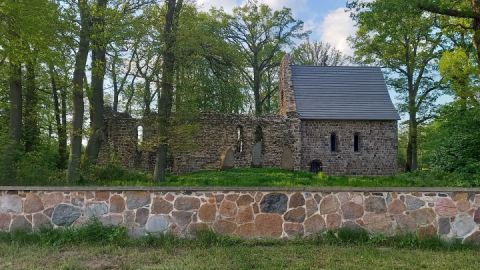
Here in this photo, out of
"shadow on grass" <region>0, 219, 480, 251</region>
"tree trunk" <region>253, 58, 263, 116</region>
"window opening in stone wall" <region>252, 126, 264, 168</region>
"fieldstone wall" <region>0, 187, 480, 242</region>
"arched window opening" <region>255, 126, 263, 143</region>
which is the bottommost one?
"shadow on grass" <region>0, 219, 480, 251</region>

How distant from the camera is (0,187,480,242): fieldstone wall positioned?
8250mm

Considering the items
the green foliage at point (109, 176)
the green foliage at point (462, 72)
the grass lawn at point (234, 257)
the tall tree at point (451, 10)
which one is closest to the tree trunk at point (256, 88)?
the green foliage at point (462, 72)

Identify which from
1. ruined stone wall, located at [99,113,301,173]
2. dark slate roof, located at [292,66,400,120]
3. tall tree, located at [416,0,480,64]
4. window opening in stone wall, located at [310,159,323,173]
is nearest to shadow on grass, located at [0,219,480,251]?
tall tree, located at [416,0,480,64]

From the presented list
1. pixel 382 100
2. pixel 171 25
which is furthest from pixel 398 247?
pixel 382 100

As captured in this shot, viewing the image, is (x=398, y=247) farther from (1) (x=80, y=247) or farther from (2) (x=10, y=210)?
(2) (x=10, y=210)

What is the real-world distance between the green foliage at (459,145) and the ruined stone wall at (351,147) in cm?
1399

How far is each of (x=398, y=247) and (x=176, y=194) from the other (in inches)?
164

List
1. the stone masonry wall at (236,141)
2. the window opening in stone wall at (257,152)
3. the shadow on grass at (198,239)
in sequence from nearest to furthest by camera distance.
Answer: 1. the shadow on grass at (198,239)
2. the stone masonry wall at (236,141)
3. the window opening in stone wall at (257,152)

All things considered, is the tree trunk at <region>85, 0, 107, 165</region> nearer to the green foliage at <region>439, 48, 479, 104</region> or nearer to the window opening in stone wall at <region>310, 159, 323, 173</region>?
the window opening in stone wall at <region>310, 159, 323, 173</region>

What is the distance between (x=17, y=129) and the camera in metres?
14.2

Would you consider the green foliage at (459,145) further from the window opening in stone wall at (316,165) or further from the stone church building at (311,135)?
the window opening in stone wall at (316,165)

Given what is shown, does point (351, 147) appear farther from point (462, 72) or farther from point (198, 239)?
point (198, 239)

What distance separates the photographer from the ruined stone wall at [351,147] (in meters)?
29.5

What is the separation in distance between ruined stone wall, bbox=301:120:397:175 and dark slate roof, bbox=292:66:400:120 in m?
0.57
